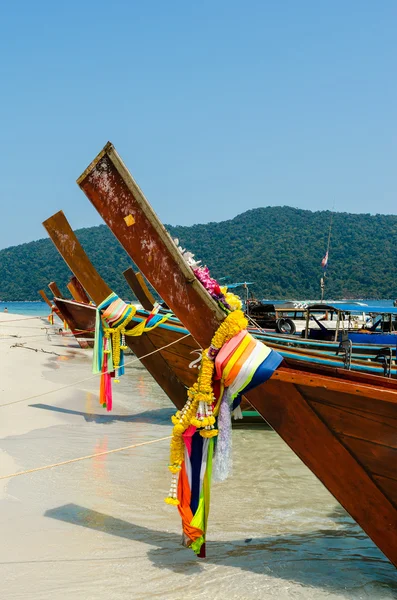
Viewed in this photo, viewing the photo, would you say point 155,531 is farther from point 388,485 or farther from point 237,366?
point 388,485

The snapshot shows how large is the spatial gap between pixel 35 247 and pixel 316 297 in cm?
6580

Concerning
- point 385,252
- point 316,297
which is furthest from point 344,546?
point 385,252

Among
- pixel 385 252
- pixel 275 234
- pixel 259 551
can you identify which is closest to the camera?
pixel 259 551

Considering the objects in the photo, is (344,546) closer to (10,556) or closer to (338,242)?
(10,556)

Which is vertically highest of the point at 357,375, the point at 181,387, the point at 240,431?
the point at 357,375

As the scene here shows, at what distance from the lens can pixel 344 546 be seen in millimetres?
4688

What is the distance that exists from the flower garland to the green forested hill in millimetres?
76333

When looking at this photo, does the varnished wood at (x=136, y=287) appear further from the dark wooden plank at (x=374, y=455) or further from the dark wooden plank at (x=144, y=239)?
the dark wooden plank at (x=374, y=455)

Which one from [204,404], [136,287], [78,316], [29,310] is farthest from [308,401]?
[29,310]

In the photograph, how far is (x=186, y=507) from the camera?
3.72 meters

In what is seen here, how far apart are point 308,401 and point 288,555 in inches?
61.3

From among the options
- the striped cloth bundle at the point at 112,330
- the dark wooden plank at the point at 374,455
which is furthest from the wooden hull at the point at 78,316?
the dark wooden plank at the point at 374,455

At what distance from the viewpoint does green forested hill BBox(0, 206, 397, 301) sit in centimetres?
9019

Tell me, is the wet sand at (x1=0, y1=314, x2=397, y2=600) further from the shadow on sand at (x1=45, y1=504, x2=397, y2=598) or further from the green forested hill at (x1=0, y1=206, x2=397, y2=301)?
the green forested hill at (x1=0, y1=206, x2=397, y2=301)
